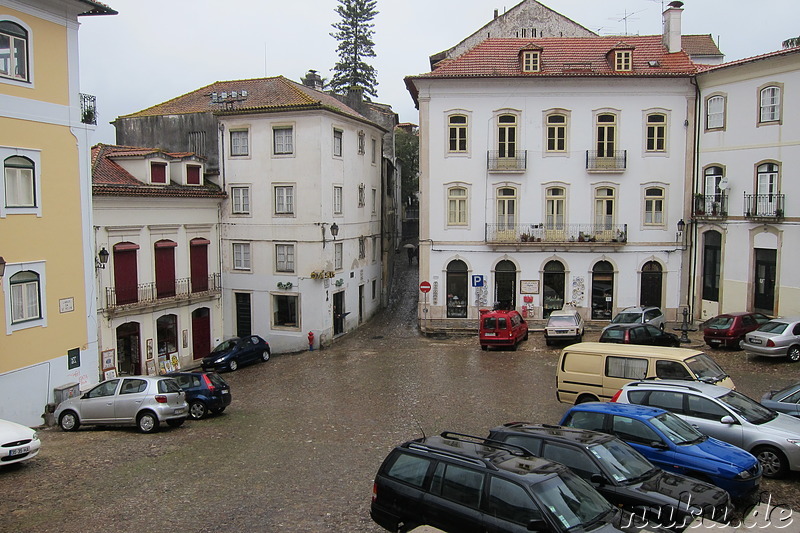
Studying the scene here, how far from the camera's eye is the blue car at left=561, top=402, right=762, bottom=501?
32.8 ft

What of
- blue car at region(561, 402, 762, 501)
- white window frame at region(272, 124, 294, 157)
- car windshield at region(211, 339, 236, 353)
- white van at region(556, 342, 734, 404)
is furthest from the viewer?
white window frame at region(272, 124, 294, 157)

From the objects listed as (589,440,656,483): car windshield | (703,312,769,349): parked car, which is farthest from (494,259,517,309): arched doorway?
(589,440,656,483): car windshield

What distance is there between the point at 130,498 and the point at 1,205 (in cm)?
1045

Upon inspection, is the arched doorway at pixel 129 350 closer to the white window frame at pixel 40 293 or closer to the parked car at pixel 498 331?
the white window frame at pixel 40 293

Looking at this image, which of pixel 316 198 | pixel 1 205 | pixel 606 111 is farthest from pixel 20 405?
pixel 606 111

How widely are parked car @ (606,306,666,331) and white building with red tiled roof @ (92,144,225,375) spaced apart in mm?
18472

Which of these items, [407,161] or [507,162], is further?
[407,161]

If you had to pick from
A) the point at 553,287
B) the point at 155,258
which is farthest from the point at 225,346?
the point at 553,287

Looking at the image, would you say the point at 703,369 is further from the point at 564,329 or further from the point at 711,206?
the point at 711,206

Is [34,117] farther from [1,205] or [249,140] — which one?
[249,140]

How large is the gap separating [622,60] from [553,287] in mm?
11633

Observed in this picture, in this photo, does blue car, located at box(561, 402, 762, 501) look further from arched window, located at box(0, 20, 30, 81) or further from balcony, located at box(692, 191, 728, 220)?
balcony, located at box(692, 191, 728, 220)

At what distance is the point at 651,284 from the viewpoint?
3206 cm

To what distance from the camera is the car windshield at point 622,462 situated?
9203 millimetres
